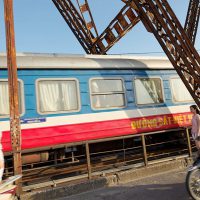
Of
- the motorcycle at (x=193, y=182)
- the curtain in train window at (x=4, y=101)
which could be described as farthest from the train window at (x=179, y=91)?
the curtain in train window at (x=4, y=101)

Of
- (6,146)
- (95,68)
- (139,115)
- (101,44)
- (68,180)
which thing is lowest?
(68,180)

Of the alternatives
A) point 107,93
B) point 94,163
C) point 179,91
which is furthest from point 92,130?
point 179,91

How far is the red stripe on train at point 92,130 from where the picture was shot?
7234 millimetres

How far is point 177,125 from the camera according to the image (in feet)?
31.3

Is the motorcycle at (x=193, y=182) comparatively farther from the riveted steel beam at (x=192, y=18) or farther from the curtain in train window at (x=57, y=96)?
the riveted steel beam at (x=192, y=18)

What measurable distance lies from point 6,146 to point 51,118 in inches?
55.6

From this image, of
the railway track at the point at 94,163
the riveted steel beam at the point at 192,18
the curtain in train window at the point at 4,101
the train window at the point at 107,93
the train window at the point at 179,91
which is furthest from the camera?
the riveted steel beam at the point at 192,18

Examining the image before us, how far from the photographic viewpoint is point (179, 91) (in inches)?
389

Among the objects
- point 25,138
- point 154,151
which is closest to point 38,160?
point 25,138

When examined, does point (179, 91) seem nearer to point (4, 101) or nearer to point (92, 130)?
point (92, 130)

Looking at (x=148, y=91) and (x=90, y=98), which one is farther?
(x=148, y=91)

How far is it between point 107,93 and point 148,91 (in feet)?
5.30

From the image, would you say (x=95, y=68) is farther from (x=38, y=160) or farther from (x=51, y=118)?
(x=38, y=160)

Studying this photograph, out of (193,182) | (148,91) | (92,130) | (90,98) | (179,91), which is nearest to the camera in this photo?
(193,182)
